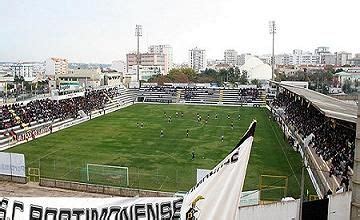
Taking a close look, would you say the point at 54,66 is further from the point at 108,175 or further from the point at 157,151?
the point at 108,175

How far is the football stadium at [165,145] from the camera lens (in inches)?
756

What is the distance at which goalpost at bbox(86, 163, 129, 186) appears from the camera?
20125mm

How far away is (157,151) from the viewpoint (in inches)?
1141

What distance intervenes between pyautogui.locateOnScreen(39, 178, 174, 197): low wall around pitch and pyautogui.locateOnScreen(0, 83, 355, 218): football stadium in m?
0.05

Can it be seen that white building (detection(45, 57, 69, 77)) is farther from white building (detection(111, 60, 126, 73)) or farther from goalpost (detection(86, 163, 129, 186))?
goalpost (detection(86, 163, 129, 186))

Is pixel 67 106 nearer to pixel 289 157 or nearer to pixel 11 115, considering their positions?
pixel 11 115

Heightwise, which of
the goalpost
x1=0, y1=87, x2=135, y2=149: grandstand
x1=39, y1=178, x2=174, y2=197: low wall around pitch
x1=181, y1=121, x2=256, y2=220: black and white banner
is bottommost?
x1=39, y1=178, x2=174, y2=197: low wall around pitch

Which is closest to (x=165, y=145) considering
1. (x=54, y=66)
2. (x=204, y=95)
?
(x=204, y=95)

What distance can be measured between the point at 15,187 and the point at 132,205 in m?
18.3

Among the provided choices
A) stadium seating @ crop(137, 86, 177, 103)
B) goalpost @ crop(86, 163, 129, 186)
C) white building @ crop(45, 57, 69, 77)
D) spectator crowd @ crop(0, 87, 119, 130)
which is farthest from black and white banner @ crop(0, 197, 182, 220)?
white building @ crop(45, 57, 69, 77)

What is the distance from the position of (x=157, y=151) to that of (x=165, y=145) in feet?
7.50

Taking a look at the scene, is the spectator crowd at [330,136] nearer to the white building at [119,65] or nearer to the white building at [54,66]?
the white building at [54,66]

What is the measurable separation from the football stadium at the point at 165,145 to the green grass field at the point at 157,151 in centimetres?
6

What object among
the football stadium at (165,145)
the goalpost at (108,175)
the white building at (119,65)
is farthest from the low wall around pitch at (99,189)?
the white building at (119,65)
